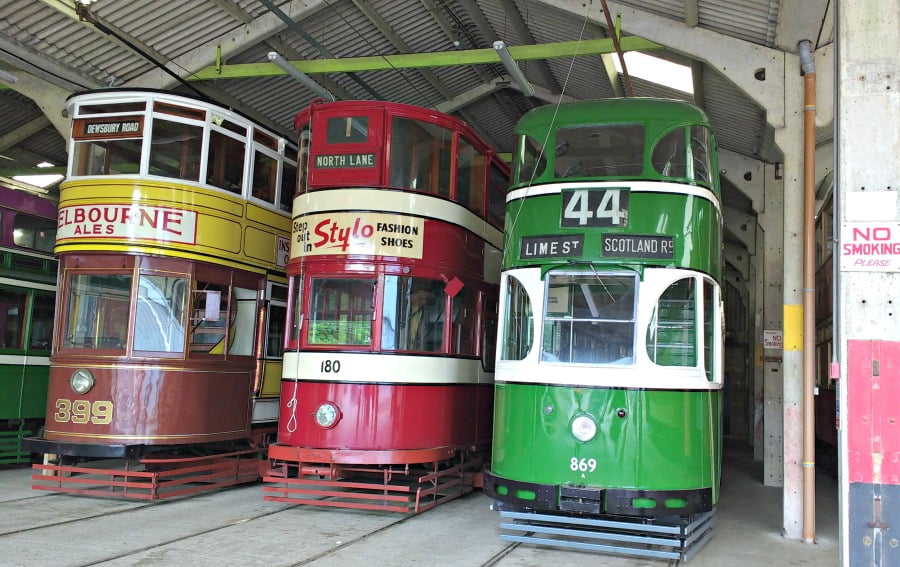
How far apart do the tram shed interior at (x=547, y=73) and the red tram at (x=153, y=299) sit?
3.01 feet

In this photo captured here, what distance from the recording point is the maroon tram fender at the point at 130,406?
8.12m

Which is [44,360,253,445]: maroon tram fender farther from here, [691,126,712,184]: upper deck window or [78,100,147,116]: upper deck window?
[691,126,712,184]: upper deck window

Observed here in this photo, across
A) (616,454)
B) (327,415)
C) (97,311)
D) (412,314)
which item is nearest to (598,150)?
(412,314)

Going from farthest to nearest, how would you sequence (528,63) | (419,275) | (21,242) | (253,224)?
(528,63)
(21,242)
(253,224)
(419,275)

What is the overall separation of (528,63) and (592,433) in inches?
385

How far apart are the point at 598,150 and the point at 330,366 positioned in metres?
3.31

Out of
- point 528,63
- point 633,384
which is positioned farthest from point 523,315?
→ point 528,63

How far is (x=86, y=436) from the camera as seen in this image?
811 cm

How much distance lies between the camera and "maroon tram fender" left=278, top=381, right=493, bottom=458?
771cm

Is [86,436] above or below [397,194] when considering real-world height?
below

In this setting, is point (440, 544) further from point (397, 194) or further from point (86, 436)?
point (86, 436)

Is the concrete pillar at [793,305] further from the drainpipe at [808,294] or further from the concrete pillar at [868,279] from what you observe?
the concrete pillar at [868,279]

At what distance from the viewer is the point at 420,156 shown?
8.37 m

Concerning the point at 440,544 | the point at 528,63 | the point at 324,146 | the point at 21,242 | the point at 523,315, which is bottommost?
the point at 440,544
